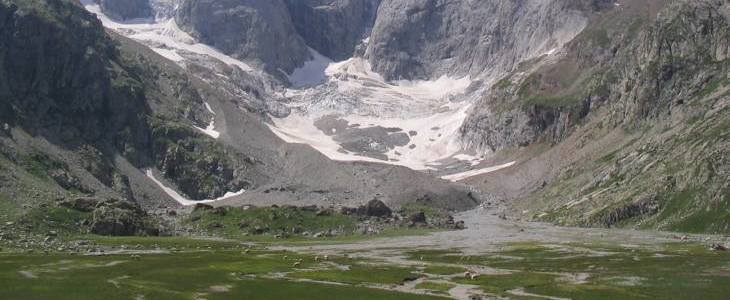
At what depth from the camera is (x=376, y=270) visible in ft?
314

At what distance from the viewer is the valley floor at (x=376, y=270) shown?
227 feet

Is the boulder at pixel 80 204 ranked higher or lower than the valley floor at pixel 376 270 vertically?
higher

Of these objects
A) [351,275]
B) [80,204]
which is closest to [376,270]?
[351,275]

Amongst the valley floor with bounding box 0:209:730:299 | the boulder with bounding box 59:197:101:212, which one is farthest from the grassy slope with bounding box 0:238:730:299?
the boulder with bounding box 59:197:101:212

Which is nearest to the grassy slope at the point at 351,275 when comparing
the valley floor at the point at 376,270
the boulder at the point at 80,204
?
the valley floor at the point at 376,270

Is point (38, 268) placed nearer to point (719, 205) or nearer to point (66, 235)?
point (66, 235)

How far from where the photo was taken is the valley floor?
227ft

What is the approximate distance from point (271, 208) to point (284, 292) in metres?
119

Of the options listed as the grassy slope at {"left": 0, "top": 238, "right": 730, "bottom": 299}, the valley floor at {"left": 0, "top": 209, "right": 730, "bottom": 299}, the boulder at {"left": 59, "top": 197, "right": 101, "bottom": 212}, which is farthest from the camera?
the boulder at {"left": 59, "top": 197, "right": 101, "bottom": 212}

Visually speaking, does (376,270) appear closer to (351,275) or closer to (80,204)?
(351,275)

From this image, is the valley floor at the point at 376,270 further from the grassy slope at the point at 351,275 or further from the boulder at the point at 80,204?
the boulder at the point at 80,204

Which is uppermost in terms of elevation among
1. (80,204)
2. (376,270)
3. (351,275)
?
(80,204)

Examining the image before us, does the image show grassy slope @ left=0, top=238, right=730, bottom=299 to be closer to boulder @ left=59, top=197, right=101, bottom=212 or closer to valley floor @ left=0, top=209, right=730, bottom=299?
valley floor @ left=0, top=209, right=730, bottom=299

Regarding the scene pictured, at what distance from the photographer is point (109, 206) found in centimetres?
15488
